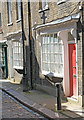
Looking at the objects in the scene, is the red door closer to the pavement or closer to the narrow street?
the pavement

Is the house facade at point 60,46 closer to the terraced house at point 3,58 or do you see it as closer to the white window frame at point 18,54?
the white window frame at point 18,54

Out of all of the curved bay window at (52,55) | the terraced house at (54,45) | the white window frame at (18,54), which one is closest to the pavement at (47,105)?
the terraced house at (54,45)

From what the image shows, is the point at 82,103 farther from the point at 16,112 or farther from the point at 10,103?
the point at 10,103

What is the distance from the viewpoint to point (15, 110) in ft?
28.1

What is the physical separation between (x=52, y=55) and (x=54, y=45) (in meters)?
0.47

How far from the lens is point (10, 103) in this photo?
31.9 feet

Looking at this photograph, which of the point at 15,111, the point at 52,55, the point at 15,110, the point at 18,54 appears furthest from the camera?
the point at 18,54

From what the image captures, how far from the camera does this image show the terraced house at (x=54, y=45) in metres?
8.50

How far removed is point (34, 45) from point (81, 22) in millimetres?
4317

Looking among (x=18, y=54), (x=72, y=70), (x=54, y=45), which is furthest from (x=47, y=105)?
(x=18, y=54)

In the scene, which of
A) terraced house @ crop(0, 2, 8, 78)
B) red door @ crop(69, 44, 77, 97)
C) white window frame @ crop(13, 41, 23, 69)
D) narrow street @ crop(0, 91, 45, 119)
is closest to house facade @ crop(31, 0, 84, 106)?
red door @ crop(69, 44, 77, 97)

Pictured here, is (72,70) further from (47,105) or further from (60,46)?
(47,105)

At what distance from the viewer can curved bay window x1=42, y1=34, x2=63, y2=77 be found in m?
9.89

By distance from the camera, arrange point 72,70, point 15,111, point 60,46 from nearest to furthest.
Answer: point 15,111
point 72,70
point 60,46
